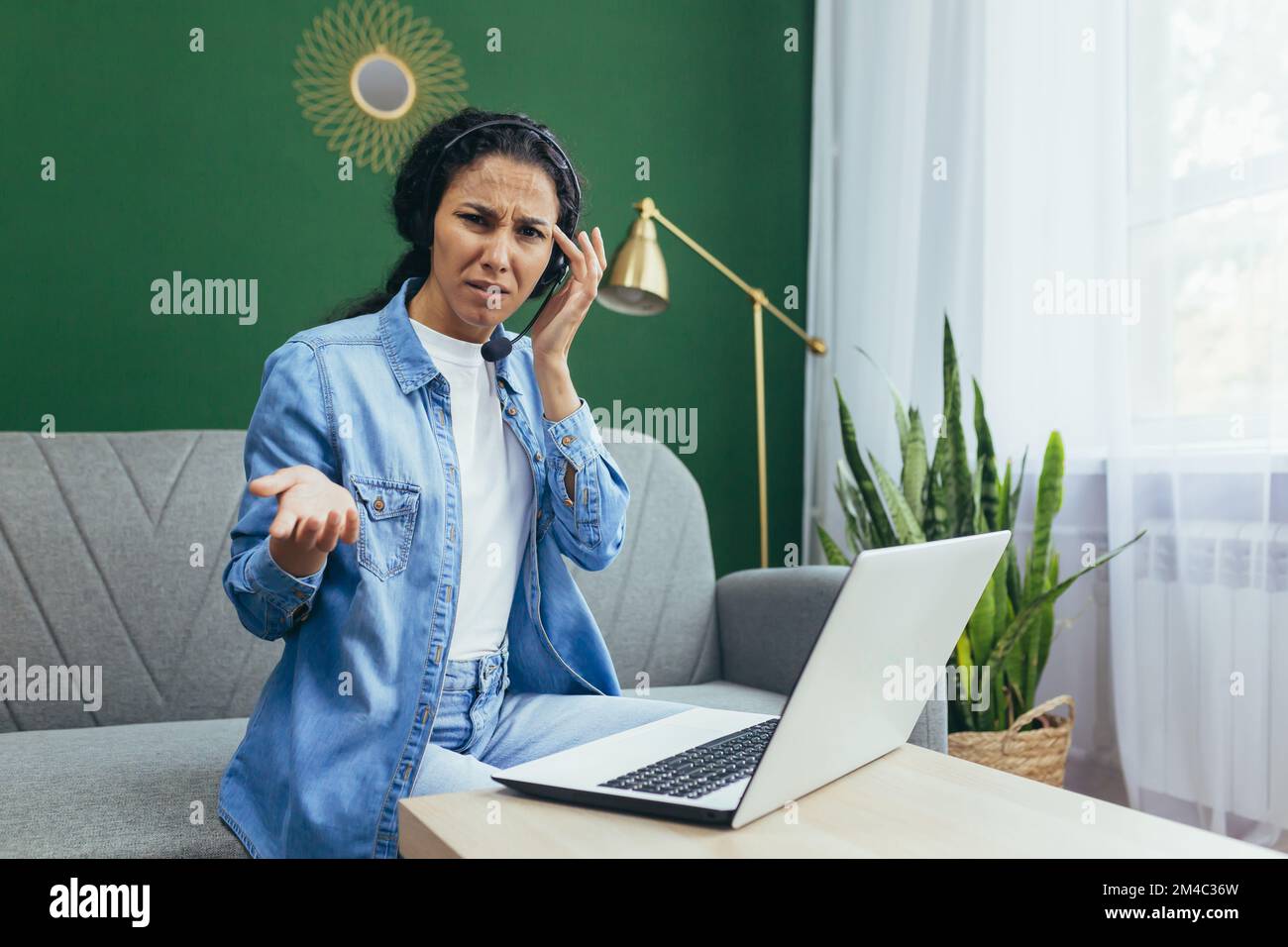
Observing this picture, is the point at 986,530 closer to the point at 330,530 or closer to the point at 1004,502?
the point at 1004,502

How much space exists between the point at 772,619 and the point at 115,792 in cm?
118

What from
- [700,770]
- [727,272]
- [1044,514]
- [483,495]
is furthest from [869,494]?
[700,770]

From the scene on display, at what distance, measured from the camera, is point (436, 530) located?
1.19 m

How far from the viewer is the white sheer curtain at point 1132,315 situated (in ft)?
6.78

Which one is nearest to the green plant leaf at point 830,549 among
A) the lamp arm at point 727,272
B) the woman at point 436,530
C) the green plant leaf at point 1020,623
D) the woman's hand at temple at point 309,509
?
the green plant leaf at point 1020,623

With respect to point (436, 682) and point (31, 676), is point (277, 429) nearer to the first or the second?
point (436, 682)

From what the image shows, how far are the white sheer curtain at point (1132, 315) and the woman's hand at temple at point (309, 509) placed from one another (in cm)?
186

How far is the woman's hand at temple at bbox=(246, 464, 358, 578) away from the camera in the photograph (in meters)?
0.85

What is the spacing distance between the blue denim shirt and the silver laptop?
0.93ft

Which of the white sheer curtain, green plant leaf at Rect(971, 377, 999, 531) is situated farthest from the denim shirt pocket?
the white sheer curtain

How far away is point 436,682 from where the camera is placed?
44.4 inches

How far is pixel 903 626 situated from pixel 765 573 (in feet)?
4.34

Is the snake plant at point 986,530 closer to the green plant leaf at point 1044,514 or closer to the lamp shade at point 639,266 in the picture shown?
the green plant leaf at point 1044,514
